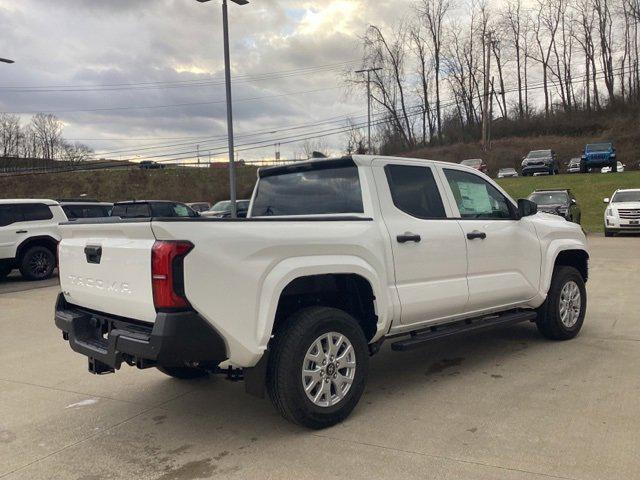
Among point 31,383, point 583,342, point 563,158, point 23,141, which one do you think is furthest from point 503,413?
point 23,141

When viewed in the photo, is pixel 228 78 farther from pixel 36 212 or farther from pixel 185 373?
pixel 185 373

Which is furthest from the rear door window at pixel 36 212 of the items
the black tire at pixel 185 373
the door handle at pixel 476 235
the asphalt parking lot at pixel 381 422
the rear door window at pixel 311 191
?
the door handle at pixel 476 235

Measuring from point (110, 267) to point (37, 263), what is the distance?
35.8ft

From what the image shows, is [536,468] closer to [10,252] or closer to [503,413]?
[503,413]

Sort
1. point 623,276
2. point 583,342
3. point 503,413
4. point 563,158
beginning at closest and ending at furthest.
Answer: point 503,413, point 583,342, point 623,276, point 563,158

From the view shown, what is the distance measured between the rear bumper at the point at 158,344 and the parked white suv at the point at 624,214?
17.9 m

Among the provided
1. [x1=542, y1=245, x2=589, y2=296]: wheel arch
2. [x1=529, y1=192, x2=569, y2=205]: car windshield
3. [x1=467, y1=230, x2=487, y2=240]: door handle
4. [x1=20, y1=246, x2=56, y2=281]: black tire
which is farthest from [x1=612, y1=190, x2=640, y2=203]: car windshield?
[x1=20, y1=246, x2=56, y2=281]: black tire

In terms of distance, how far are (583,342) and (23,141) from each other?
7944cm

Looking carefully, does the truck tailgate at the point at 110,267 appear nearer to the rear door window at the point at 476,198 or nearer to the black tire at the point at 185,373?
the black tire at the point at 185,373

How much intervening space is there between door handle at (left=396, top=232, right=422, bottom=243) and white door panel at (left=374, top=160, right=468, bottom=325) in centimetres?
1

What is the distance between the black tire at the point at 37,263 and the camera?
42.1 feet

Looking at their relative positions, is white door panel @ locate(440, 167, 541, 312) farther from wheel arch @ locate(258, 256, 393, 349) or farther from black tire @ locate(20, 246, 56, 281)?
black tire @ locate(20, 246, 56, 281)

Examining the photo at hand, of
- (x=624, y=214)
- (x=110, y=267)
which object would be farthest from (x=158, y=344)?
(x=624, y=214)

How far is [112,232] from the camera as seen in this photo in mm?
3578
